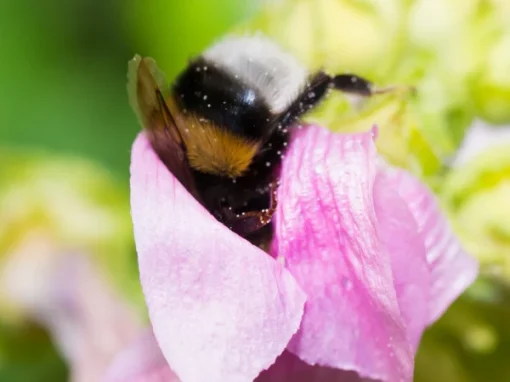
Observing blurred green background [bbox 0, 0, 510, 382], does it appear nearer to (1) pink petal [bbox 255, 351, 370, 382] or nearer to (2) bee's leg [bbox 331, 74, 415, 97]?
(2) bee's leg [bbox 331, 74, 415, 97]

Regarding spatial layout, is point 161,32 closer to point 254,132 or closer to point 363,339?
point 254,132

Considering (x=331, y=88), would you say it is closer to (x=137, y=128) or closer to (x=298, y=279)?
(x=298, y=279)

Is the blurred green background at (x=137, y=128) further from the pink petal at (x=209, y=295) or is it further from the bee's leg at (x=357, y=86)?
the pink petal at (x=209, y=295)

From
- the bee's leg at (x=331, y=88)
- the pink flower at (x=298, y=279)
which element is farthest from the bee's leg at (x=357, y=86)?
the pink flower at (x=298, y=279)

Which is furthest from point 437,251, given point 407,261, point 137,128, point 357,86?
point 137,128

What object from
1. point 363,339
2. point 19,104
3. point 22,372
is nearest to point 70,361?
point 22,372
